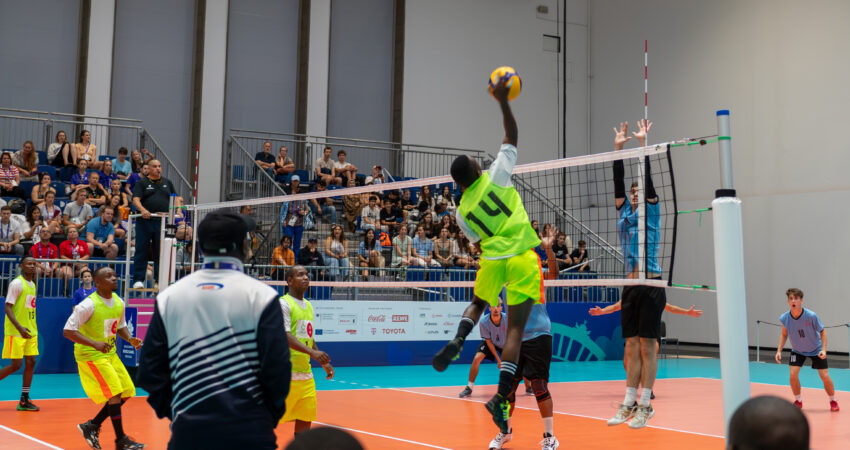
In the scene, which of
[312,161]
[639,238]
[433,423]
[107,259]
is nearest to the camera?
[639,238]

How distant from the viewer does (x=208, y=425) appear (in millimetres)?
3352

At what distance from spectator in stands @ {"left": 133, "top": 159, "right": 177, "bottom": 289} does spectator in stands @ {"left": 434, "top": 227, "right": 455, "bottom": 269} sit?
6272 millimetres

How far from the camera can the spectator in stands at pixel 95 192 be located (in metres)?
16.2

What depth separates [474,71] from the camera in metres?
24.6

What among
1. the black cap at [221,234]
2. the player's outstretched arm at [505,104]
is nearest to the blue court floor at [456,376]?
the player's outstretched arm at [505,104]

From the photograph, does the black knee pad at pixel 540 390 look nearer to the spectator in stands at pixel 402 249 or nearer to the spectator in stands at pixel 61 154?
the spectator in stands at pixel 402 249

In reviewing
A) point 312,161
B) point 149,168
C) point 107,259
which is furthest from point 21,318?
point 312,161

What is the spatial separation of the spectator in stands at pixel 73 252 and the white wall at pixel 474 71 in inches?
417

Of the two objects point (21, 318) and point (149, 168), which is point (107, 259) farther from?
point (21, 318)

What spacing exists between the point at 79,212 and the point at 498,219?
1176 centimetres

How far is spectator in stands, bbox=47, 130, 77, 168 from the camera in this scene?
56.3ft

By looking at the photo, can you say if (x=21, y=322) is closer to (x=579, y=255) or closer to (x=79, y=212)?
(x=79, y=212)

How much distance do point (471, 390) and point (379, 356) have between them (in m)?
4.45

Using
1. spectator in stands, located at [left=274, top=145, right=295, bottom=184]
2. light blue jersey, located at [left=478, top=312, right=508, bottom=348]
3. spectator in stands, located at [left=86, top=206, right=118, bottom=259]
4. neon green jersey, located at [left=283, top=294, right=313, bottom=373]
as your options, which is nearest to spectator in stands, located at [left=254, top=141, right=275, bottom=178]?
spectator in stands, located at [left=274, top=145, right=295, bottom=184]
